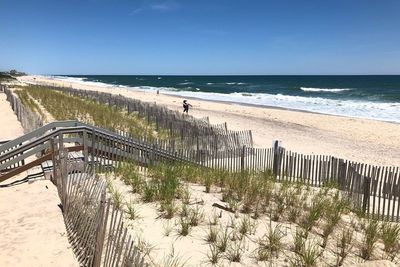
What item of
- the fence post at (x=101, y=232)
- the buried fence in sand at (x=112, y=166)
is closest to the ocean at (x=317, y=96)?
the buried fence in sand at (x=112, y=166)

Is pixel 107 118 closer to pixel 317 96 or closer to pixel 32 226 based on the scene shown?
pixel 32 226

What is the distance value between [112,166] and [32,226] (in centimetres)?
308

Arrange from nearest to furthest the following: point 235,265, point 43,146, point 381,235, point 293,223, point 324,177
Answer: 1. point 235,265
2. point 381,235
3. point 293,223
4. point 43,146
5. point 324,177

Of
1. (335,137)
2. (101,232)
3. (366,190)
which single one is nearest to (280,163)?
(366,190)

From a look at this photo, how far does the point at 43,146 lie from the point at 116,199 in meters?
3.97

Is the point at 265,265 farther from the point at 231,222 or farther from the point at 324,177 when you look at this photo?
the point at 324,177

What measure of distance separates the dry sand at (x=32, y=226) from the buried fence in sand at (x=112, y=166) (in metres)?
0.24

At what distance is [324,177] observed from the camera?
10.8 metres

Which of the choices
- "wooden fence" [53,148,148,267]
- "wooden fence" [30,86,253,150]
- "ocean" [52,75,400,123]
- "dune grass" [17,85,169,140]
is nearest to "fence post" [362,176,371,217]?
"wooden fence" [53,148,148,267]

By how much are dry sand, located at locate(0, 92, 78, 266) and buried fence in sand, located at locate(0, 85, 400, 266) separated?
240 millimetres

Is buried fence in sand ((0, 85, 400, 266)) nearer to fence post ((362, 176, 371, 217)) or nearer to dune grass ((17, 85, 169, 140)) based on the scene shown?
fence post ((362, 176, 371, 217))

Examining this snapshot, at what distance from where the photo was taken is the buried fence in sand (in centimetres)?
578

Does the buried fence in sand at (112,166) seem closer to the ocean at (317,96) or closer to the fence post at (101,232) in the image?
the fence post at (101,232)

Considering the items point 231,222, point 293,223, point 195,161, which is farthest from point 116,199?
point 195,161
